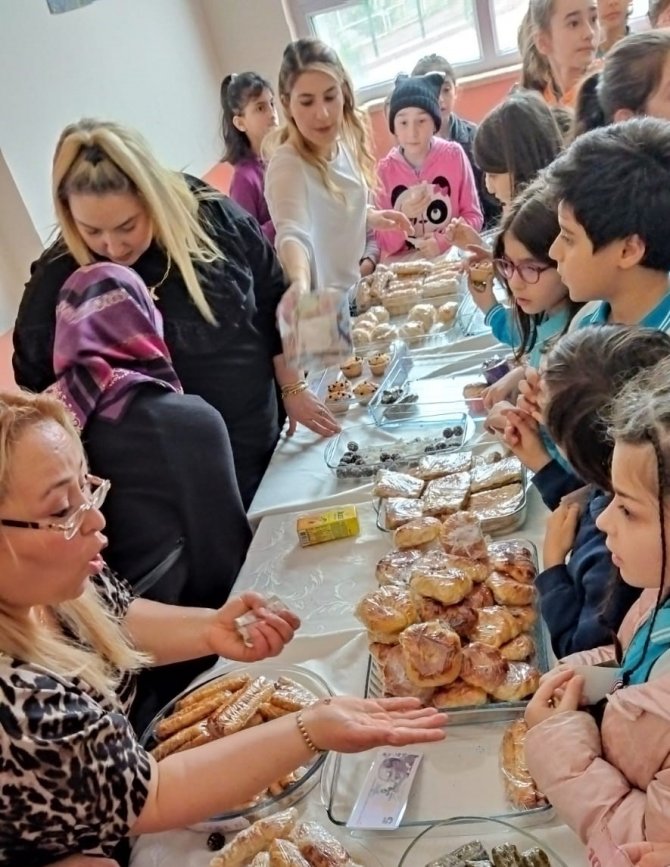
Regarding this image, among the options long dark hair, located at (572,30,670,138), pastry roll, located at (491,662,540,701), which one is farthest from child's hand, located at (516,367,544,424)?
long dark hair, located at (572,30,670,138)

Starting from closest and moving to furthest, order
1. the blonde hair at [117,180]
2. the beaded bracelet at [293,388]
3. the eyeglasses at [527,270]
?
the eyeglasses at [527,270] < the blonde hair at [117,180] < the beaded bracelet at [293,388]

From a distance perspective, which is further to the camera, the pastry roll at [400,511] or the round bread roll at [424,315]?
the round bread roll at [424,315]

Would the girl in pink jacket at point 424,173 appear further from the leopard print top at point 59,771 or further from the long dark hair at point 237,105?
the leopard print top at point 59,771

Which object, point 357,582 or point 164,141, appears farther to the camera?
point 164,141

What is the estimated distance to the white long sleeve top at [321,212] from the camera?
257 cm

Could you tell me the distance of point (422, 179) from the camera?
11.4 feet

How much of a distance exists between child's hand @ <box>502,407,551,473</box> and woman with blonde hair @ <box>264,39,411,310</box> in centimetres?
96

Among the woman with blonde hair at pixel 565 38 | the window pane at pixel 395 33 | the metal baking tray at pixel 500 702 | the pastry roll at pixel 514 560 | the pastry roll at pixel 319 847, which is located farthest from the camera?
the window pane at pixel 395 33

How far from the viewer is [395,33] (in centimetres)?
533

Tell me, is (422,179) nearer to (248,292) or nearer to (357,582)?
(248,292)

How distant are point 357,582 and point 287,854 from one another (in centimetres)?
58

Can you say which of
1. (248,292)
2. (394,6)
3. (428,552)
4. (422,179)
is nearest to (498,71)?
(394,6)

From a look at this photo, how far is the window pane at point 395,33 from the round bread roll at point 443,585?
4.88 m

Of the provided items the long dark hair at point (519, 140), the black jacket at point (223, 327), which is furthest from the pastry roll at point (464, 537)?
the long dark hair at point (519, 140)
